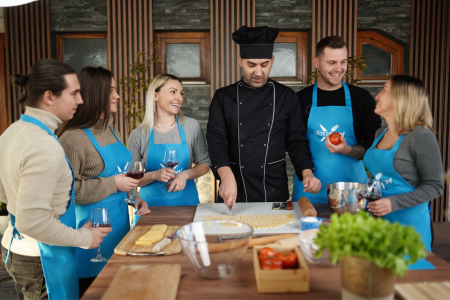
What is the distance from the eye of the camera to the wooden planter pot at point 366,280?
979mm

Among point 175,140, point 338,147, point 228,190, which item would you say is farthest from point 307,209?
point 175,140

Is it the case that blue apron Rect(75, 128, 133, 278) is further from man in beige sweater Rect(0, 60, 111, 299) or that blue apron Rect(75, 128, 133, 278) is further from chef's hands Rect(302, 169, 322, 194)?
chef's hands Rect(302, 169, 322, 194)

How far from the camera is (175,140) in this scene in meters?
2.81

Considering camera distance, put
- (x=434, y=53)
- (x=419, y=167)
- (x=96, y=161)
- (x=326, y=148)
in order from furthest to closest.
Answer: (x=434, y=53), (x=326, y=148), (x=96, y=161), (x=419, y=167)

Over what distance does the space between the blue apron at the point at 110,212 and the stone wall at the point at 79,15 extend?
3300mm

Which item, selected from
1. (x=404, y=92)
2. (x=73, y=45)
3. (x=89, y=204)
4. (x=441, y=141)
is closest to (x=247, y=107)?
(x=404, y=92)

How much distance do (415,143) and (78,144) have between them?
168cm

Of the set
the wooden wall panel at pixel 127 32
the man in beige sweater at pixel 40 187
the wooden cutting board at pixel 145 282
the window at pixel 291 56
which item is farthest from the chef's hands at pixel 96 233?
the window at pixel 291 56

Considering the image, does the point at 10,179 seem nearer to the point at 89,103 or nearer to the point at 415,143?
the point at 89,103

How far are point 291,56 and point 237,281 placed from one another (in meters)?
4.38

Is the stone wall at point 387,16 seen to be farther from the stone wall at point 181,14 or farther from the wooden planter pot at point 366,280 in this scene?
the wooden planter pot at point 366,280

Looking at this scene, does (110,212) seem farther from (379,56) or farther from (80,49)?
(379,56)

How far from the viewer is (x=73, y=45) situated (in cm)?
518

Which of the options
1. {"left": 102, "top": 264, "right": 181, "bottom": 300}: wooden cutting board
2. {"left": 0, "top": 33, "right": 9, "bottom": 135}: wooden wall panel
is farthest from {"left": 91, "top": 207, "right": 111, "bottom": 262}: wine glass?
{"left": 0, "top": 33, "right": 9, "bottom": 135}: wooden wall panel
